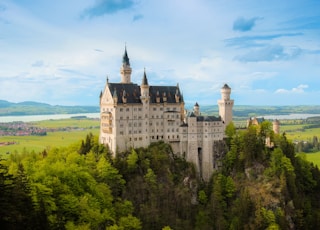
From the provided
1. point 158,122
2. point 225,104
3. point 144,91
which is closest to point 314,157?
point 225,104

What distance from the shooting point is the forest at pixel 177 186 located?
7300cm

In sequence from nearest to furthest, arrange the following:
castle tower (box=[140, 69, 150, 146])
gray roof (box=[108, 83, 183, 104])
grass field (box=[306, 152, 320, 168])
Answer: gray roof (box=[108, 83, 183, 104])
castle tower (box=[140, 69, 150, 146])
grass field (box=[306, 152, 320, 168])

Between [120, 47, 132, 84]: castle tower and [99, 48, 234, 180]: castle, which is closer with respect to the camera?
[99, 48, 234, 180]: castle

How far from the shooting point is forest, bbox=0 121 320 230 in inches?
2874

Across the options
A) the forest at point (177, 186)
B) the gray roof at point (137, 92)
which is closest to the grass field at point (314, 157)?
the forest at point (177, 186)

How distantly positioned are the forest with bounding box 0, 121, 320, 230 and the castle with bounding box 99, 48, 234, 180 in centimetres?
242

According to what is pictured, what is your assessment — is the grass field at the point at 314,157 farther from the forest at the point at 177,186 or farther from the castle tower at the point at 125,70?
the castle tower at the point at 125,70

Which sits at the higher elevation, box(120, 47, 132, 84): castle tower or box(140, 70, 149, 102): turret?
box(120, 47, 132, 84): castle tower

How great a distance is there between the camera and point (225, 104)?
4119 inches

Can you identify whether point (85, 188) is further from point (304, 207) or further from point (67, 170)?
point (304, 207)

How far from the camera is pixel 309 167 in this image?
10888 centimetres

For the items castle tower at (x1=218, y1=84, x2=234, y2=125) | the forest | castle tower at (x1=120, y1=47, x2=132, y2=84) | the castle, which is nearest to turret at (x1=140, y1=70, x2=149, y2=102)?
the castle

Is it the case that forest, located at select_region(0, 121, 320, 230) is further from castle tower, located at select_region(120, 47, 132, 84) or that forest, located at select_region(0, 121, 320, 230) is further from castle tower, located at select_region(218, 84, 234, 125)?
castle tower, located at select_region(120, 47, 132, 84)

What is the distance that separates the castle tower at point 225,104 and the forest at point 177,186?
335 cm
